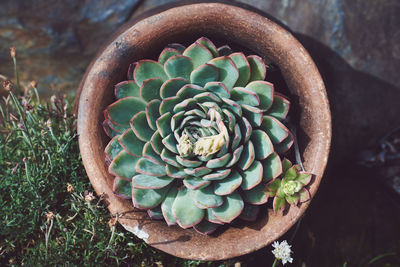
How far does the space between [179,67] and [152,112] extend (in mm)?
135

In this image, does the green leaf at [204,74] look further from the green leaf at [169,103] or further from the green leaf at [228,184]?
the green leaf at [228,184]

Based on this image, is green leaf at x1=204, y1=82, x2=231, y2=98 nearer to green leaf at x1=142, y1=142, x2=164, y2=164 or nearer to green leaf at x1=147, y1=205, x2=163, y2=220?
green leaf at x1=142, y1=142, x2=164, y2=164

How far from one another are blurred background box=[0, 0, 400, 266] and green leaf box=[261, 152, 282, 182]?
2.38 feet

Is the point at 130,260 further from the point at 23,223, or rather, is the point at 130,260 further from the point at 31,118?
the point at 31,118

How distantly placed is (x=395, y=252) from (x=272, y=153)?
1.05 metres

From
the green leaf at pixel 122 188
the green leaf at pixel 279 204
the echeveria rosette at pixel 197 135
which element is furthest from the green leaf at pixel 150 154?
the green leaf at pixel 279 204

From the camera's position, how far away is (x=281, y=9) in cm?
167

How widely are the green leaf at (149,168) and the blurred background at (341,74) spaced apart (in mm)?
855

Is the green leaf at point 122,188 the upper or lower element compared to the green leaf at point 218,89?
lower

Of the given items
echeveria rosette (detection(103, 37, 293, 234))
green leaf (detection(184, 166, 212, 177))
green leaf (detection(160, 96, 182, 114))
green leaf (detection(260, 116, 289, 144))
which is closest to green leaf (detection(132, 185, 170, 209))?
echeveria rosette (detection(103, 37, 293, 234))

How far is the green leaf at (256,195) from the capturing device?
0.98m

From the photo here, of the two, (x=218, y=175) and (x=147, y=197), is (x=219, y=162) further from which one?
(x=147, y=197)

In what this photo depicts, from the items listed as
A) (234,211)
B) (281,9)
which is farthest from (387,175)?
(234,211)

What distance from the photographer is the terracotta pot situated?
3.28ft
